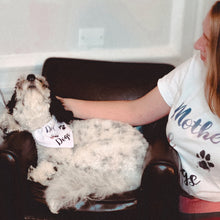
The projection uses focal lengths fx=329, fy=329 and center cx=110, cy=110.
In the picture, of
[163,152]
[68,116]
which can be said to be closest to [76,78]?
[68,116]

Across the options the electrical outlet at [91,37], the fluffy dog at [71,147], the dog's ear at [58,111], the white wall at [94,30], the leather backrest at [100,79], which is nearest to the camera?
the fluffy dog at [71,147]

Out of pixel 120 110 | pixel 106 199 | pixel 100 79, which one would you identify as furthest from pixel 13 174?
pixel 100 79

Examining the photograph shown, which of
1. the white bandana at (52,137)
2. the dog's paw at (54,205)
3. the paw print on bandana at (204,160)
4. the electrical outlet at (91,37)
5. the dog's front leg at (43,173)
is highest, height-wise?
the electrical outlet at (91,37)

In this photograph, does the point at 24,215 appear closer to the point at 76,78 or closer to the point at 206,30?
the point at 76,78

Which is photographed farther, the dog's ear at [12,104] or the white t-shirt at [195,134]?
the dog's ear at [12,104]

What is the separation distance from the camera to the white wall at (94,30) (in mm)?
1975

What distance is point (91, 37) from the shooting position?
210 cm

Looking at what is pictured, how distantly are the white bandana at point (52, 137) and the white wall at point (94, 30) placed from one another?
0.59m

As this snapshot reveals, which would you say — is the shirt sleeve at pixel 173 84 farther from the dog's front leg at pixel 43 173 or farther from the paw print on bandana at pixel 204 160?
the dog's front leg at pixel 43 173

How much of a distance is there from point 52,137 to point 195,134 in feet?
2.28

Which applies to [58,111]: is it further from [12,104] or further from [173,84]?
[173,84]

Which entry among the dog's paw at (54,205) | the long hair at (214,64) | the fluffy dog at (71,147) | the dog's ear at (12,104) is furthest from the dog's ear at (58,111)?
the long hair at (214,64)

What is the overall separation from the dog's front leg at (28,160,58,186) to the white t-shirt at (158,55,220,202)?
573mm

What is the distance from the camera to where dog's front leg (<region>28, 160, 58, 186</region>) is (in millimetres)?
1521
